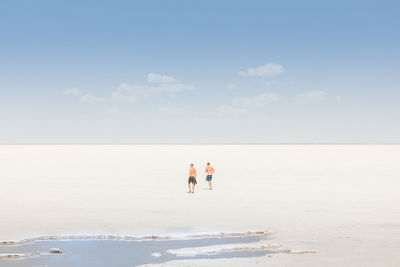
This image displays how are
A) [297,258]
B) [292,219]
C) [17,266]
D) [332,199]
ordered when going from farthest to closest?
1. [332,199]
2. [292,219]
3. [297,258]
4. [17,266]

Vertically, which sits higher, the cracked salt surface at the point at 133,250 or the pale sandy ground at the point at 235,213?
the pale sandy ground at the point at 235,213

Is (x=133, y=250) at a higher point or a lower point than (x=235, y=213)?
lower

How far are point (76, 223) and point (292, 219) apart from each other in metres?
5.98

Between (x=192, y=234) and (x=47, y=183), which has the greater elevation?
(x=47, y=183)

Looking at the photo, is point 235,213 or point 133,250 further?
point 235,213

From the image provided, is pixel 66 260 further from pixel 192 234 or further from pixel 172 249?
pixel 192 234

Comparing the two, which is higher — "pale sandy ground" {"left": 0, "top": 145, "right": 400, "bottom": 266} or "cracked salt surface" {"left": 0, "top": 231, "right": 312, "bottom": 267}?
"pale sandy ground" {"left": 0, "top": 145, "right": 400, "bottom": 266}

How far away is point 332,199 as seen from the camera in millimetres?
19844

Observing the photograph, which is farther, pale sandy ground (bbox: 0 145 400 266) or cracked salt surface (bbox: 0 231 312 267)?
pale sandy ground (bbox: 0 145 400 266)

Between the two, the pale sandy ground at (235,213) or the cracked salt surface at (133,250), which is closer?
the cracked salt surface at (133,250)

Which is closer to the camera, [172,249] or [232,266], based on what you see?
[232,266]

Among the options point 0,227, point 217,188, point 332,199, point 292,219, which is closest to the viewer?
point 0,227

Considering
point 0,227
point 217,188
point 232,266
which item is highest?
point 217,188

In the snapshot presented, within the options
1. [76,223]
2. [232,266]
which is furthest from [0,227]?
[232,266]
